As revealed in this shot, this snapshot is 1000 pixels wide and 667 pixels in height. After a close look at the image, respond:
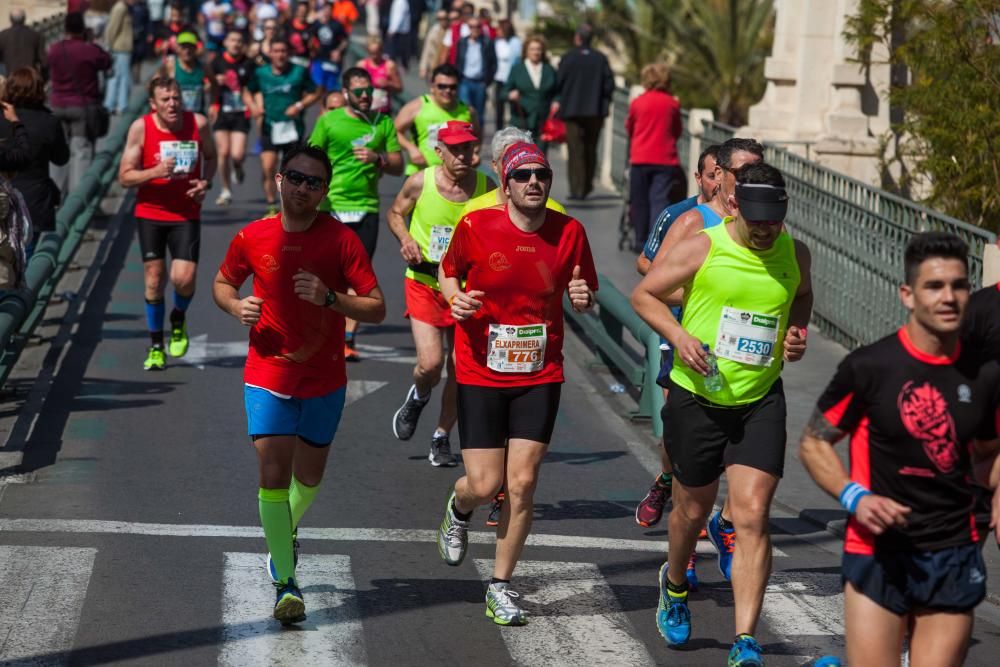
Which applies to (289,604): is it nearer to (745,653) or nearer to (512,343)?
(512,343)

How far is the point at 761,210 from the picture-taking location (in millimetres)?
7043

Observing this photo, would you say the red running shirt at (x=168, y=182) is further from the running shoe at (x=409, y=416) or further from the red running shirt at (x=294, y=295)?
the red running shirt at (x=294, y=295)

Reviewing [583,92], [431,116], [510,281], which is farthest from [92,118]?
[510,281]

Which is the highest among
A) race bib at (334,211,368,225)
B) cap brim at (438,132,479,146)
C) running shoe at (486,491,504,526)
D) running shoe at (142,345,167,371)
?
cap brim at (438,132,479,146)

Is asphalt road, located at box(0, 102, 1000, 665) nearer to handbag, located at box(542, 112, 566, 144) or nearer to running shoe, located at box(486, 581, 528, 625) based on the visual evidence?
running shoe, located at box(486, 581, 528, 625)

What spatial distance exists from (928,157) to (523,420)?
8.70 meters

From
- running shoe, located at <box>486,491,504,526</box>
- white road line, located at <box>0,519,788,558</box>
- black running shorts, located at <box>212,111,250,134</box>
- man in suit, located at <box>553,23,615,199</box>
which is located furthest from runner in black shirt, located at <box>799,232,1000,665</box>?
black running shorts, located at <box>212,111,250,134</box>

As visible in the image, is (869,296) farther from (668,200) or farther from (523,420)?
(523,420)

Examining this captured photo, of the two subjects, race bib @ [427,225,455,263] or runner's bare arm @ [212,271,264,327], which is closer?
runner's bare arm @ [212,271,264,327]

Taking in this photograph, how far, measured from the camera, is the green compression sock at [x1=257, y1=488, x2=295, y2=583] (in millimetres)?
7633

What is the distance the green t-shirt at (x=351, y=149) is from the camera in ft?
45.5

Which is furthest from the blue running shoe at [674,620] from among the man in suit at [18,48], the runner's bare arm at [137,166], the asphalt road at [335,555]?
the man in suit at [18,48]

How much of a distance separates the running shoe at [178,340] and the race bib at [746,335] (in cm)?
719

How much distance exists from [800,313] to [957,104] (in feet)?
25.8
